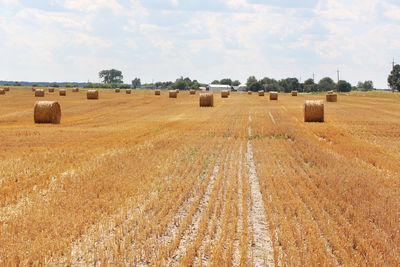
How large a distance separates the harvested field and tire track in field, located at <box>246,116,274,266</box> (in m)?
0.02

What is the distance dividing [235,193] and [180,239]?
2.93m

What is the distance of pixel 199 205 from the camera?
8148mm

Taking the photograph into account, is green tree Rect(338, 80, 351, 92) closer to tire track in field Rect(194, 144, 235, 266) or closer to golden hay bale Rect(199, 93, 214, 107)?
golden hay bale Rect(199, 93, 214, 107)

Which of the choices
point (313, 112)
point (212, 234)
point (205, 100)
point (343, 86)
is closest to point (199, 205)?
point (212, 234)

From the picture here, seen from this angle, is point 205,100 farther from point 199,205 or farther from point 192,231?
point 192,231

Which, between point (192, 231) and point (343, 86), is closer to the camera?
point (192, 231)

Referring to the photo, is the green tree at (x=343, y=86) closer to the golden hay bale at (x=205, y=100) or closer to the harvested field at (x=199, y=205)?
the golden hay bale at (x=205, y=100)

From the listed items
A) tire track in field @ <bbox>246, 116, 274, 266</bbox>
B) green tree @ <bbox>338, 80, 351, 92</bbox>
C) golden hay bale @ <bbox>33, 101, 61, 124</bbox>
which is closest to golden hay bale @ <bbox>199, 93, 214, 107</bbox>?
golden hay bale @ <bbox>33, 101, 61, 124</bbox>

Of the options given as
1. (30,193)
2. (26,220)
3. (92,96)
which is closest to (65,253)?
(26,220)

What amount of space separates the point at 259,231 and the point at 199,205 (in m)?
1.80

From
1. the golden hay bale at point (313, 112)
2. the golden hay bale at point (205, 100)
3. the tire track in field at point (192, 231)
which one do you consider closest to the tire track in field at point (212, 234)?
the tire track in field at point (192, 231)

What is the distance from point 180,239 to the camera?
6.37 m

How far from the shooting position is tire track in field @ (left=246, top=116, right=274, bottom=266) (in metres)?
5.72

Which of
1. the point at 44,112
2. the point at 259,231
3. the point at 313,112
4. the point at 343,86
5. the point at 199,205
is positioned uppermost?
the point at 343,86
